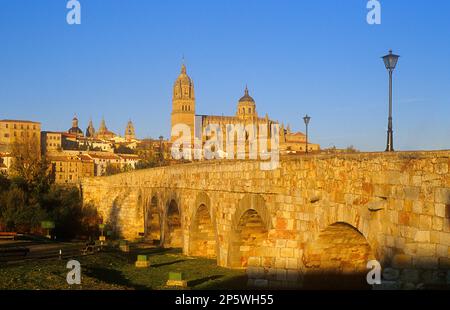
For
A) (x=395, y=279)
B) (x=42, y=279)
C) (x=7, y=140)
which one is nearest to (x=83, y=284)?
(x=42, y=279)

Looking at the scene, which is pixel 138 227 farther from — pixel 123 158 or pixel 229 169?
pixel 123 158

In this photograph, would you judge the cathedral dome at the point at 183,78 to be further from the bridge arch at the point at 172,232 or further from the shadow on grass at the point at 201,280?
the shadow on grass at the point at 201,280

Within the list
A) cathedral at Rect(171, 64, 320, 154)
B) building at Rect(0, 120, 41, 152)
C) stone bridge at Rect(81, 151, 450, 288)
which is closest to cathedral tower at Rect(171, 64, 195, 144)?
cathedral at Rect(171, 64, 320, 154)

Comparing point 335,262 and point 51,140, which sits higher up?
point 51,140

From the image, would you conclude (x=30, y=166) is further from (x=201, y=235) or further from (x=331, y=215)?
(x=331, y=215)

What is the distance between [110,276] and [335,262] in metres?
8.13

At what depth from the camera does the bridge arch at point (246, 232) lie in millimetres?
16959

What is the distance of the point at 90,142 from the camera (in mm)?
156375

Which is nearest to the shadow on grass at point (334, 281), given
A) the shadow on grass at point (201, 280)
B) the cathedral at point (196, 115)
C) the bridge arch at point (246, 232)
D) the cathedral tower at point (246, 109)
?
the bridge arch at point (246, 232)

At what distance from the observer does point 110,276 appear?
17875 millimetres

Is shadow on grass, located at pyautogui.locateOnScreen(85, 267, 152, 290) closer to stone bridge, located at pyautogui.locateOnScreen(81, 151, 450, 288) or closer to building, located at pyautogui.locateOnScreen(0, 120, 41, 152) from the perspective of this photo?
stone bridge, located at pyautogui.locateOnScreen(81, 151, 450, 288)

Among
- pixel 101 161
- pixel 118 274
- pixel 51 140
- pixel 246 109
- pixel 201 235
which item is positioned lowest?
pixel 118 274

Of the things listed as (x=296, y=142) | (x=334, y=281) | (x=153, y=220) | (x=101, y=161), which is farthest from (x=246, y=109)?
(x=334, y=281)

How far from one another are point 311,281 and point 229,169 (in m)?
6.77
